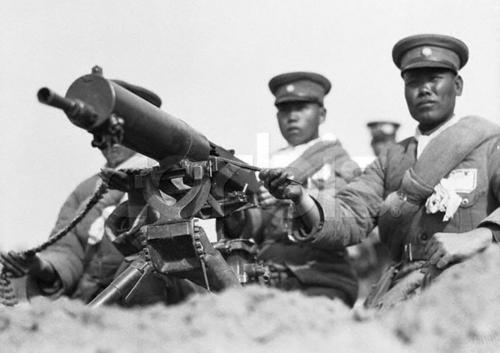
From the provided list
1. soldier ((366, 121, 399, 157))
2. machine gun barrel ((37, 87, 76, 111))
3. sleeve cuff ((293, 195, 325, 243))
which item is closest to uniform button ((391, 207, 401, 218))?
sleeve cuff ((293, 195, 325, 243))

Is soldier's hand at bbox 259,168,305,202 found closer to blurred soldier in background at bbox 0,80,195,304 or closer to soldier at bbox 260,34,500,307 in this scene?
soldier at bbox 260,34,500,307

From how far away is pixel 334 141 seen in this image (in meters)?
6.64

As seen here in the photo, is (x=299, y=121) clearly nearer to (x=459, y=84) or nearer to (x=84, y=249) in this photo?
(x=459, y=84)

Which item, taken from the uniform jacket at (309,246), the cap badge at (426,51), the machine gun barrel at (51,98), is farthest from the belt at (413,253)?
the machine gun barrel at (51,98)

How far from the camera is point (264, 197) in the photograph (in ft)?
16.8

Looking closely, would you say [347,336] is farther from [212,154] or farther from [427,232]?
[427,232]

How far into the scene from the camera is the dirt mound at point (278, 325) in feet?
8.41

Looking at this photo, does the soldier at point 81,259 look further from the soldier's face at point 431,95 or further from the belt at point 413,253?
the belt at point 413,253

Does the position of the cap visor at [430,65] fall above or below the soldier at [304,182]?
above

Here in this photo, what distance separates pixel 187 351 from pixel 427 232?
271cm

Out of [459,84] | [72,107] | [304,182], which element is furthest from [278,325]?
[304,182]

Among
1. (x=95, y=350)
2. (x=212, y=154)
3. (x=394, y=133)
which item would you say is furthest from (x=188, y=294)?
(x=394, y=133)

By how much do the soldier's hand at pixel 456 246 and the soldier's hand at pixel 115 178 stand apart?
4.65ft

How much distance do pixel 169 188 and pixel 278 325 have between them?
5.13 feet
